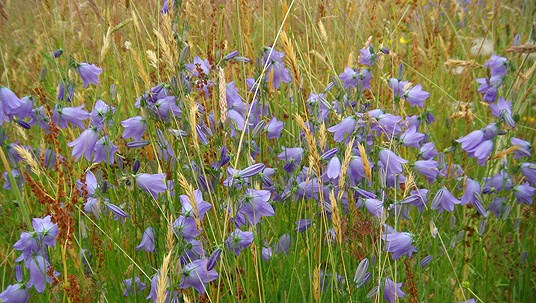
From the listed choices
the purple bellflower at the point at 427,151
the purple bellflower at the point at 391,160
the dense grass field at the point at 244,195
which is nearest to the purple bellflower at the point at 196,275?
the dense grass field at the point at 244,195

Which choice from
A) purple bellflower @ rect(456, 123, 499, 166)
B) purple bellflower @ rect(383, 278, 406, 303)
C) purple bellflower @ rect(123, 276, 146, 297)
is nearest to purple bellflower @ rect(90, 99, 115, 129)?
purple bellflower @ rect(123, 276, 146, 297)

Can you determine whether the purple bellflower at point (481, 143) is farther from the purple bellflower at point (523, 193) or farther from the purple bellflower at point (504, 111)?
the purple bellflower at point (523, 193)

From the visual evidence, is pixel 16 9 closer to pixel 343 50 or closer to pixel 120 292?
pixel 343 50

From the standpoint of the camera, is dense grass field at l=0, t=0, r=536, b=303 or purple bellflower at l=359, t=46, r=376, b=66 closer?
dense grass field at l=0, t=0, r=536, b=303

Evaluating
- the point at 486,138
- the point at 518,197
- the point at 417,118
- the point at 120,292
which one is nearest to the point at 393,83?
the point at 417,118

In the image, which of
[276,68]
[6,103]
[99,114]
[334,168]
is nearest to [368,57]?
[276,68]

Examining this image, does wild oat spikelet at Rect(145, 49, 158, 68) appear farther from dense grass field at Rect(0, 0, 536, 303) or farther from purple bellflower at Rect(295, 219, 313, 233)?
purple bellflower at Rect(295, 219, 313, 233)

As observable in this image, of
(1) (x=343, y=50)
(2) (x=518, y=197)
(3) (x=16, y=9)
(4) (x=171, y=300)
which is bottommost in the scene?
(3) (x=16, y=9)

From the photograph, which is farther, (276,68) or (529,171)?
(276,68)

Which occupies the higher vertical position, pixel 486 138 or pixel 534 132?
pixel 486 138

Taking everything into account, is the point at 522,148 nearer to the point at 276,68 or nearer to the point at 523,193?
the point at 523,193

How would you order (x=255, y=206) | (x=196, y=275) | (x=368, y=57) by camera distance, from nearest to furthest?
(x=196, y=275), (x=255, y=206), (x=368, y=57)

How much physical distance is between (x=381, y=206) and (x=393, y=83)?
0.69 metres

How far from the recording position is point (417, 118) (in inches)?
86.1
